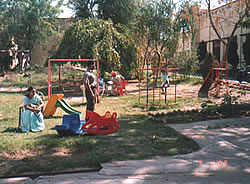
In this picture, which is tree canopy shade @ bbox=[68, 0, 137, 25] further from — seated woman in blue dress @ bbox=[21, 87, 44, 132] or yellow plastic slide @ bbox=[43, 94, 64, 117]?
seated woman in blue dress @ bbox=[21, 87, 44, 132]

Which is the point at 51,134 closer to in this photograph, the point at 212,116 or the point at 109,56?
the point at 212,116

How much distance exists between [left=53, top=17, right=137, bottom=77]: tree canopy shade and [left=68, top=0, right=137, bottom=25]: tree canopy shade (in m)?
5.52

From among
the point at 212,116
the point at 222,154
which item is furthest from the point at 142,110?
the point at 222,154

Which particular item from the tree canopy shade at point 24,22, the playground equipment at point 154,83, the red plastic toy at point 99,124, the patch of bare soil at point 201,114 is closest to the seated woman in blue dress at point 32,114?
the red plastic toy at point 99,124

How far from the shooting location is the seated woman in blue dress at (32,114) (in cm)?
789

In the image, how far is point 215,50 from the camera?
1294 inches

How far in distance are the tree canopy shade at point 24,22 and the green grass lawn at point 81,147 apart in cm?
3299

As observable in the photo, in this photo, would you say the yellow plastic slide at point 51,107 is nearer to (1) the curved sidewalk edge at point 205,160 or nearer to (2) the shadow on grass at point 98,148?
(2) the shadow on grass at point 98,148

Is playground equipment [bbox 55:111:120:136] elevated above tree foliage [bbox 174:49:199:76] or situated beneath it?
situated beneath

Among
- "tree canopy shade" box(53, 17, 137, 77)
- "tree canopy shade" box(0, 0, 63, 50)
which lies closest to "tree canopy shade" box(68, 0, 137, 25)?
"tree canopy shade" box(53, 17, 137, 77)

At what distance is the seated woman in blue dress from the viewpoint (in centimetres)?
789

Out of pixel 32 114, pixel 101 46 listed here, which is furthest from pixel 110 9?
pixel 32 114

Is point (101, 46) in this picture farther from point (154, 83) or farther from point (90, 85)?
point (90, 85)

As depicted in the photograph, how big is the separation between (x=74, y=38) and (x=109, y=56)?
2.34 m
